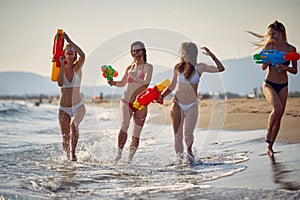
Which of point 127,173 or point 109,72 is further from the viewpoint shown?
point 109,72

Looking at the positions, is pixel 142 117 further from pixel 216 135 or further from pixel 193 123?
pixel 216 135

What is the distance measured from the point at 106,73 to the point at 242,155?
257cm

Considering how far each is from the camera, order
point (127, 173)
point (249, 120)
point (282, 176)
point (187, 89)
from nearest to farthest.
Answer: point (282, 176)
point (127, 173)
point (187, 89)
point (249, 120)

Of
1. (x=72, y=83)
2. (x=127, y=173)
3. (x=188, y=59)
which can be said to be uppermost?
(x=188, y=59)

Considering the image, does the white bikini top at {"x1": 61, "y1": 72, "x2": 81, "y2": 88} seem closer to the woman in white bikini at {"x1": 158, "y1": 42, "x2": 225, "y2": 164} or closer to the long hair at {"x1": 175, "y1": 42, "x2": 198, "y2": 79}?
the woman in white bikini at {"x1": 158, "y1": 42, "x2": 225, "y2": 164}

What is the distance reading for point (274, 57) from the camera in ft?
24.6

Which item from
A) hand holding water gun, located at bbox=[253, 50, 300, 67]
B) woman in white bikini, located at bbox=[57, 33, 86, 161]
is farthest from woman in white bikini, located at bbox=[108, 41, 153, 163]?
hand holding water gun, located at bbox=[253, 50, 300, 67]

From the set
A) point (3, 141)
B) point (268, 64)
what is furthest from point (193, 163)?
point (3, 141)

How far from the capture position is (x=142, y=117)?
809cm

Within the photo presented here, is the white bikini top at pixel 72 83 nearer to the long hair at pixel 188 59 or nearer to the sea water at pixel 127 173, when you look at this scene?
the sea water at pixel 127 173

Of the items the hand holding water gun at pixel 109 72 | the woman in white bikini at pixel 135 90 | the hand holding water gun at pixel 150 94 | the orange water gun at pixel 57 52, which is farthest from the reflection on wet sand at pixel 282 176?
the orange water gun at pixel 57 52

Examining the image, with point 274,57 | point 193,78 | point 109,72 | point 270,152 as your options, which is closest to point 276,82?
point 274,57

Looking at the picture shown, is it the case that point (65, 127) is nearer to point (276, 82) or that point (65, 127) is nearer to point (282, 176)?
point (276, 82)

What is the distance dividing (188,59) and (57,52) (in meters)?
2.26
